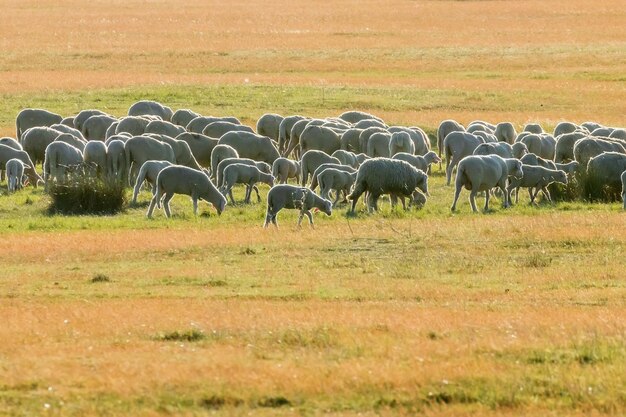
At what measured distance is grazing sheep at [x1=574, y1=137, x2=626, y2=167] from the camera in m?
29.4

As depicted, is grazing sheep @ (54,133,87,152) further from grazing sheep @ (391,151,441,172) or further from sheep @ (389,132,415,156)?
grazing sheep @ (391,151,441,172)

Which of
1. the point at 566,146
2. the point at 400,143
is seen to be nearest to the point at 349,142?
the point at 400,143

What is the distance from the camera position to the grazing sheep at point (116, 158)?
28828 millimetres

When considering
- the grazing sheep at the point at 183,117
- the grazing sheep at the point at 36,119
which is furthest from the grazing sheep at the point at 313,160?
the grazing sheep at the point at 36,119

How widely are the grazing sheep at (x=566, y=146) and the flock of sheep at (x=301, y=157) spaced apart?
3cm

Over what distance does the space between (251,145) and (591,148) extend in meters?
7.72

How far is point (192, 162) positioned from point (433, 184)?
5.58 m

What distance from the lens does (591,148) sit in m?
29.5

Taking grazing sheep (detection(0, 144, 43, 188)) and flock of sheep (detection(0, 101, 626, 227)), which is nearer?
flock of sheep (detection(0, 101, 626, 227))

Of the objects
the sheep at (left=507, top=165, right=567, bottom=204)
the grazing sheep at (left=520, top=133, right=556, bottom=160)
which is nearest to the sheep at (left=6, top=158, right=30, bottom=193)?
the sheep at (left=507, top=165, right=567, bottom=204)

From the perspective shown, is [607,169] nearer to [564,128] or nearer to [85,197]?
[564,128]

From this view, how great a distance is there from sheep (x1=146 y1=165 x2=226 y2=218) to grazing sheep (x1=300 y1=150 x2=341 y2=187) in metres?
3.47

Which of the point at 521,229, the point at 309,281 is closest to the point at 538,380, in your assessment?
the point at 309,281

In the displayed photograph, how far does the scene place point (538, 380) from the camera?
1212cm
